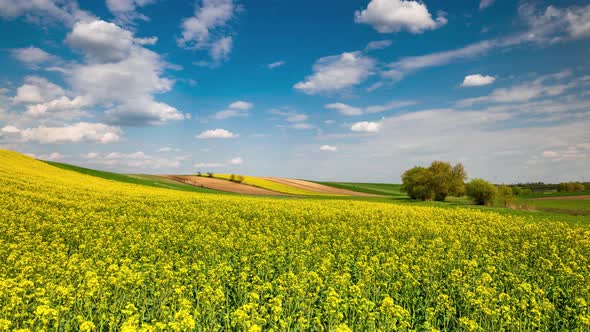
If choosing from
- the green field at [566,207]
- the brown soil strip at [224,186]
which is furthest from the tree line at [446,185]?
the brown soil strip at [224,186]

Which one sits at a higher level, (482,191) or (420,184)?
(420,184)

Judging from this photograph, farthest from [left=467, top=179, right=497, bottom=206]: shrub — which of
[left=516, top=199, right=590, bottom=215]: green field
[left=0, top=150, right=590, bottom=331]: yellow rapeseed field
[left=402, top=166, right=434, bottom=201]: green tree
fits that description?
[left=0, top=150, right=590, bottom=331]: yellow rapeseed field

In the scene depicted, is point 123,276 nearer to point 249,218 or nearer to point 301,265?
point 301,265

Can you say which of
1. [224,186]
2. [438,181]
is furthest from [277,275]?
[224,186]

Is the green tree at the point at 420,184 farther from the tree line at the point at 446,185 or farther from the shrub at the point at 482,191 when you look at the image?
the shrub at the point at 482,191

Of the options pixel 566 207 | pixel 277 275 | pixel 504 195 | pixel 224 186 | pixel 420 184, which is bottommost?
pixel 277 275

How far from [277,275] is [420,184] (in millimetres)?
63726

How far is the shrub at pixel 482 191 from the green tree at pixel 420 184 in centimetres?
777

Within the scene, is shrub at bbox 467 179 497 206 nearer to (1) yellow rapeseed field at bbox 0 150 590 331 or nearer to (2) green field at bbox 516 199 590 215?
(2) green field at bbox 516 199 590 215

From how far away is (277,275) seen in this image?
11.9 meters

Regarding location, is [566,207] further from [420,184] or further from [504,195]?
[420,184]

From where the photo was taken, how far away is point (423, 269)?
12367mm

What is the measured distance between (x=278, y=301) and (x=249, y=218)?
60.1 feet

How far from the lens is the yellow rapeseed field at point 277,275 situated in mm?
7824
